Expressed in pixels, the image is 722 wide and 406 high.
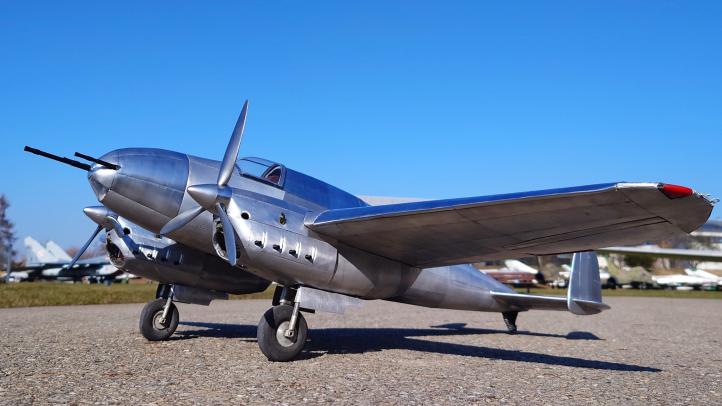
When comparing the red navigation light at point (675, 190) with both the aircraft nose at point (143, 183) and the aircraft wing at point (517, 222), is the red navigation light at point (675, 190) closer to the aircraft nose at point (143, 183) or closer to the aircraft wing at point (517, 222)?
the aircraft wing at point (517, 222)

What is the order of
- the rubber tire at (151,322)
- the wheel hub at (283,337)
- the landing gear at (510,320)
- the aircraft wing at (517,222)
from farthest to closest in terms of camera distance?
the landing gear at (510,320), the rubber tire at (151,322), the wheel hub at (283,337), the aircraft wing at (517,222)

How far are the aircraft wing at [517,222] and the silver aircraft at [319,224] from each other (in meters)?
0.02

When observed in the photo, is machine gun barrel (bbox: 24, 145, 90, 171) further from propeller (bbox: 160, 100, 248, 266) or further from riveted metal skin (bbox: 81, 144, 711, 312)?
propeller (bbox: 160, 100, 248, 266)

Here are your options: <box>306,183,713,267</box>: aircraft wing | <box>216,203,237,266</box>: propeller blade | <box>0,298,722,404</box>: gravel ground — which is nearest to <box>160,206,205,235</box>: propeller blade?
<box>216,203,237,266</box>: propeller blade

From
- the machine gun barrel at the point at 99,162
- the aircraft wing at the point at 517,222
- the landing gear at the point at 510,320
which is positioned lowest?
the landing gear at the point at 510,320

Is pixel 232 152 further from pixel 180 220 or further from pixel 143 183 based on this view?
pixel 143 183

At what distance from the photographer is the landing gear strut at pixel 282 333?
8344mm

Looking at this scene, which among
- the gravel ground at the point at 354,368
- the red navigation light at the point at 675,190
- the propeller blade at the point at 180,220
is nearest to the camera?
the red navigation light at the point at 675,190

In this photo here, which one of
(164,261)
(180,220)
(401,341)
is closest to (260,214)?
(180,220)

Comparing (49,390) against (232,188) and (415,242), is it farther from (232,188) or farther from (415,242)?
(415,242)

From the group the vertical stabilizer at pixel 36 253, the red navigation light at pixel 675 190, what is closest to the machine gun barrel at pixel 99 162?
the red navigation light at pixel 675 190

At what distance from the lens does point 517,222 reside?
7.79 meters

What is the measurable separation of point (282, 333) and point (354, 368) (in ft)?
4.23

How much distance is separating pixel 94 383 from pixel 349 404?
3.14 m
